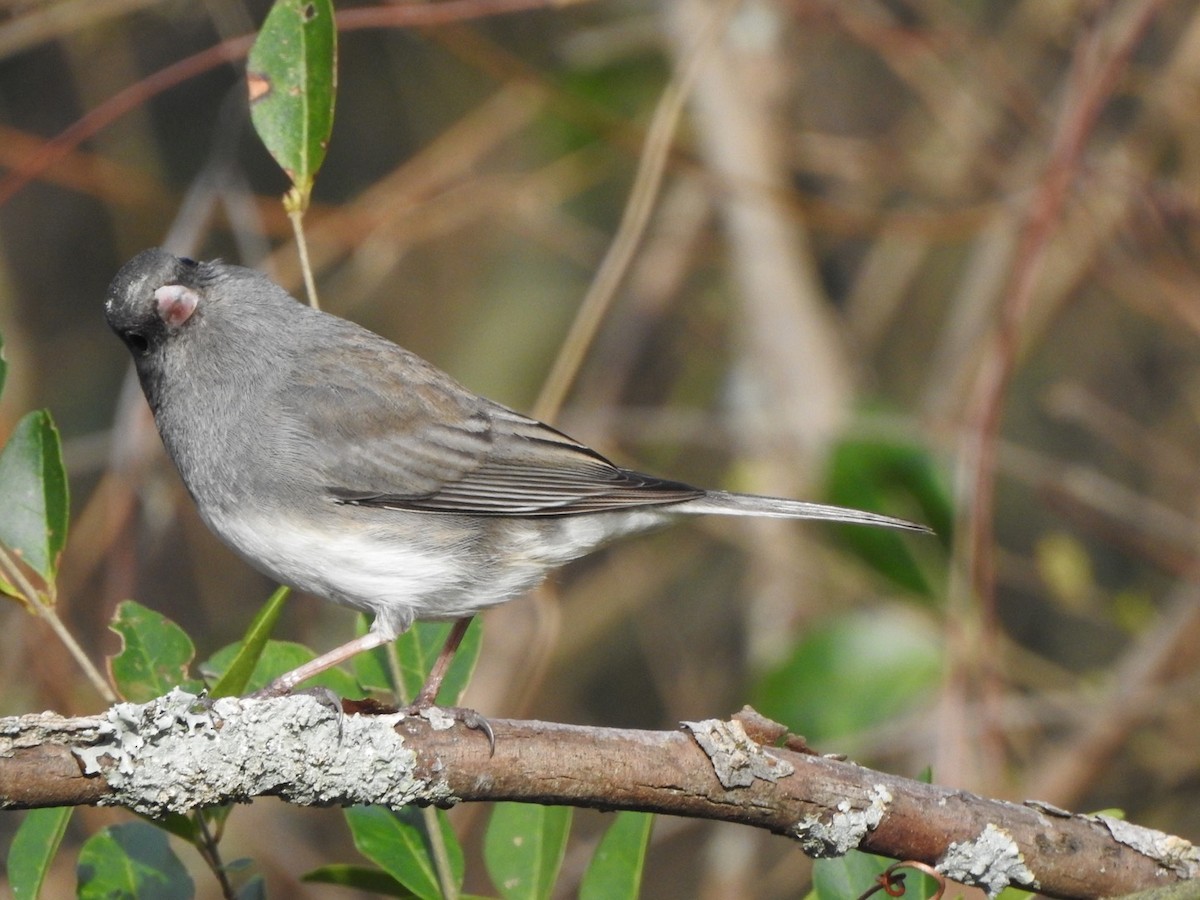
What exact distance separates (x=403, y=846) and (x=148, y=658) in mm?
453

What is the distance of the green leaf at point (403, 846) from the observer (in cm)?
172

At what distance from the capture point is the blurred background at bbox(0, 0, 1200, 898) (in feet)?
11.8

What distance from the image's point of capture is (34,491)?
1.71 meters

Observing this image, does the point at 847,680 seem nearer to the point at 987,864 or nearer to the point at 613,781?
the point at 987,864

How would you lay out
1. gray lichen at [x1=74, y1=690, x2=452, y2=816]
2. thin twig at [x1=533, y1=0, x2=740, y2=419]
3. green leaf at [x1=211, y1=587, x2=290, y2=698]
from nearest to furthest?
gray lichen at [x1=74, y1=690, x2=452, y2=816]
green leaf at [x1=211, y1=587, x2=290, y2=698]
thin twig at [x1=533, y1=0, x2=740, y2=419]

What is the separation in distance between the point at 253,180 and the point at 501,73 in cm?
194

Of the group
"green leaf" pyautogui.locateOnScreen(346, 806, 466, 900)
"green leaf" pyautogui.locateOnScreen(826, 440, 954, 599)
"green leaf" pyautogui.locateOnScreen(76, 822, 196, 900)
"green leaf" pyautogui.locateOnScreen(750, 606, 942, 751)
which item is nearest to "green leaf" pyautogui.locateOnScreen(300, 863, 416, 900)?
"green leaf" pyautogui.locateOnScreen(346, 806, 466, 900)

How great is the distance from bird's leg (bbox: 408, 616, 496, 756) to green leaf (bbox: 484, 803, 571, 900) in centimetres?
19

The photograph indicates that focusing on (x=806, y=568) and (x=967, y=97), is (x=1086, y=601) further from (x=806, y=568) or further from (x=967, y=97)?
(x=967, y=97)

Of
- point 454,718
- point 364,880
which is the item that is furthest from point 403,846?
point 454,718

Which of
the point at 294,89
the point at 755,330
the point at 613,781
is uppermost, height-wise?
the point at 755,330

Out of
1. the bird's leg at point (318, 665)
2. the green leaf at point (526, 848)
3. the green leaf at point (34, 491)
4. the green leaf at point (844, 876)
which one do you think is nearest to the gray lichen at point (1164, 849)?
the green leaf at point (844, 876)

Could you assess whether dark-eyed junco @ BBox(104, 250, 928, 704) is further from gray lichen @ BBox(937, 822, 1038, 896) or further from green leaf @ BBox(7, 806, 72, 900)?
gray lichen @ BBox(937, 822, 1038, 896)

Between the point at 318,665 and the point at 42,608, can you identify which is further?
the point at 318,665
